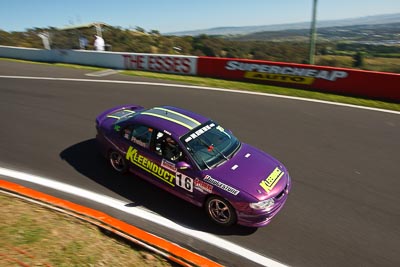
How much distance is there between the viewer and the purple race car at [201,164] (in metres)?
5.57

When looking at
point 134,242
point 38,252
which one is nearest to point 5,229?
point 38,252

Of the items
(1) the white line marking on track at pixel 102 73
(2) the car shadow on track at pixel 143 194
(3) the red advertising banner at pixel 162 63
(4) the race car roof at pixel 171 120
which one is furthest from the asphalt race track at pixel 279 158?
(3) the red advertising banner at pixel 162 63

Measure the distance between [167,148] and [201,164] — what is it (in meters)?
0.77

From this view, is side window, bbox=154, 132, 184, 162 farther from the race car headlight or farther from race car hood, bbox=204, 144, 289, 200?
the race car headlight

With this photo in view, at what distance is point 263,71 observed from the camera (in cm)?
1492

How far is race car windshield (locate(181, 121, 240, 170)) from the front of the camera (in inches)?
236

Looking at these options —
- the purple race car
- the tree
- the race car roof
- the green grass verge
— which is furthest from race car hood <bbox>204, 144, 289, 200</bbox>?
the tree

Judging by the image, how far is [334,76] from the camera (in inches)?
532

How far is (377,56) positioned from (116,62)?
14.8 meters

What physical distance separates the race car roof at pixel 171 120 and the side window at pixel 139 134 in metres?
0.15

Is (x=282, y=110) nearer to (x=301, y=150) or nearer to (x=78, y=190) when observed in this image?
(x=301, y=150)

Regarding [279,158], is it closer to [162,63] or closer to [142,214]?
[142,214]

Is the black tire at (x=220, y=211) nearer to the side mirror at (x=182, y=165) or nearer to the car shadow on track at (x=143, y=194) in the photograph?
the car shadow on track at (x=143, y=194)

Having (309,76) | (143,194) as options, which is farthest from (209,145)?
(309,76)
